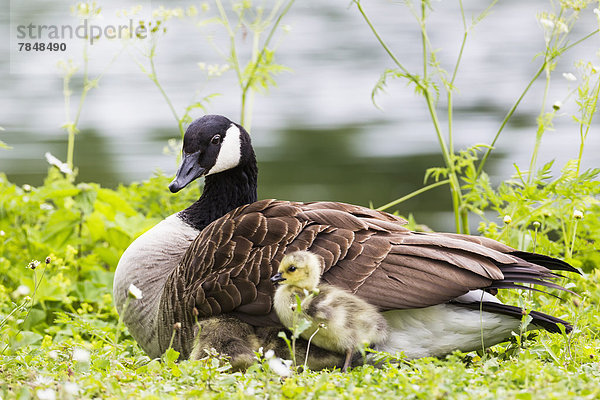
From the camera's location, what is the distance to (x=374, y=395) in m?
3.04

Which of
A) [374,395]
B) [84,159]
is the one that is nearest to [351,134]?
[84,159]

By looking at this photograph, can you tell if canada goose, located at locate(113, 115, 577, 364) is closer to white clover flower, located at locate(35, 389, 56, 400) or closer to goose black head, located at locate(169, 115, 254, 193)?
goose black head, located at locate(169, 115, 254, 193)

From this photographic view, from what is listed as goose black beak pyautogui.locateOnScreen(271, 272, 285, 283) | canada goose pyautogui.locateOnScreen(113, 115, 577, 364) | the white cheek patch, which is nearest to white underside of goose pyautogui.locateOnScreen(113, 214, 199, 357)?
canada goose pyautogui.locateOnScreen(113, 115, 577, 364)

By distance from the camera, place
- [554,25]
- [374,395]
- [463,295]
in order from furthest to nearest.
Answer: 1. [554,25]
2. [463,295]
3. [374,395]

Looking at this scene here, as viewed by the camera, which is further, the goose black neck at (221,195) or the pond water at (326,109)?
the pond water at (326,109)

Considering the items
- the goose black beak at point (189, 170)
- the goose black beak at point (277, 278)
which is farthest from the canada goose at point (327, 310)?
the goose black beak at point (189, 170)

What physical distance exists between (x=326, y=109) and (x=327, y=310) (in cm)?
936

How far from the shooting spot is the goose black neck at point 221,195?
5.32m

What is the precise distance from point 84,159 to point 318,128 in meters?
3.51

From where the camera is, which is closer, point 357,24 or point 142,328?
point 142,328

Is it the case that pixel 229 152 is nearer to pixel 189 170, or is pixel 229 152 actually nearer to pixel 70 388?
pixel 189 170

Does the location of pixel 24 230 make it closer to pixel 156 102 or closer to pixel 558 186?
pixel 558 186

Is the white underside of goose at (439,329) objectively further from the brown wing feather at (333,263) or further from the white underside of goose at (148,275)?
the white underside of goose at (148,275)

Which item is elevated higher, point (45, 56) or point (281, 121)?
point (45, 56)
